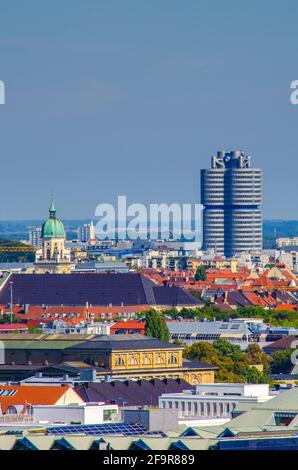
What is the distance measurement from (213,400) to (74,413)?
8545mm

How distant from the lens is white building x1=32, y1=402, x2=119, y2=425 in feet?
184

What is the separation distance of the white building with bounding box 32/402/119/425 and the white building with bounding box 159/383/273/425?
3.88 m

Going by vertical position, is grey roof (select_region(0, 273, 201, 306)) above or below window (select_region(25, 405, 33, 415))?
above

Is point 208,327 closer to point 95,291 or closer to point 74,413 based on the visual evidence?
point 95,291

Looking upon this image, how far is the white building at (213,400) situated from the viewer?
6369cm

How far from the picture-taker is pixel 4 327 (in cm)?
10081

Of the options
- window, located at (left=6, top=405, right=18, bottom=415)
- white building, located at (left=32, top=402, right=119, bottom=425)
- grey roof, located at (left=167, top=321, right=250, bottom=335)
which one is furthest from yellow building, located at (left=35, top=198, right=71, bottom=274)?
white building, located at (left=32, top=402, right=119, bottom=425)

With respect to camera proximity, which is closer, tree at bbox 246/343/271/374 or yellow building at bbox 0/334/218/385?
yellow building at bbox 0/334/218/385

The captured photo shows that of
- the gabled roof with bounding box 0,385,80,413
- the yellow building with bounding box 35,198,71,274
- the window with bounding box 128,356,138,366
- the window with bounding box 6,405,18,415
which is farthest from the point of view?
the yellow building with bounding box 35,198,71,274

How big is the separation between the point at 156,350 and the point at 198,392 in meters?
13.1

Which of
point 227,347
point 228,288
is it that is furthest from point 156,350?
point 228,288

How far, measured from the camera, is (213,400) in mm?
65375

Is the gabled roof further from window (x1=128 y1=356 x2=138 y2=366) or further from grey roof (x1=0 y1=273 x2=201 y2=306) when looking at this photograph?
grey roof (x1=0 y1=273 x2=201 y2=306)
